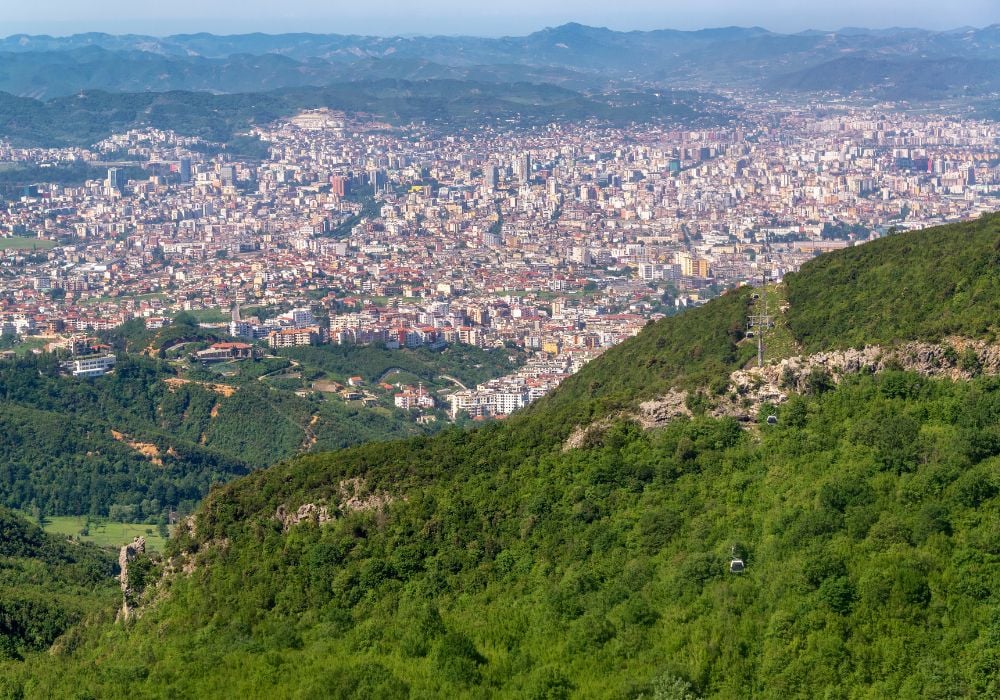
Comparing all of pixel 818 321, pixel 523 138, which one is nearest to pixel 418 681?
pixel 818 321

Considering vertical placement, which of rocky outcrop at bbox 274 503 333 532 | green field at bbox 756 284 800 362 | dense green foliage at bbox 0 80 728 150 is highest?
green field at bbox 756 284 800 362

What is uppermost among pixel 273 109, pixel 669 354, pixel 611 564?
pixel 611 564

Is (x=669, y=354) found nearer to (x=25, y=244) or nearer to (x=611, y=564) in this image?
(x=611, y=564)

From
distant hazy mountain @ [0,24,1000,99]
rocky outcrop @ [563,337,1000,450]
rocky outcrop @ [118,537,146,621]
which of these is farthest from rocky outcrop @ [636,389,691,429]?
distant hazy mountain @ [0,24,1000,99]

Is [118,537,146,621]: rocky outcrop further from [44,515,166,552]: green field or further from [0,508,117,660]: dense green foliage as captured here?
[44,515,166,552]: green field

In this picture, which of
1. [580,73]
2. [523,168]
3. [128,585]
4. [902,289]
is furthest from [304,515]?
[580,73]

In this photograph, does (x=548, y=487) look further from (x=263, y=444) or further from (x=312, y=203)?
(x=312, y=203)

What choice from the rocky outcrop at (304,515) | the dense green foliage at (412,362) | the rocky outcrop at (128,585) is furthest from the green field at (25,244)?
the rocky outcrop at (304,515)
